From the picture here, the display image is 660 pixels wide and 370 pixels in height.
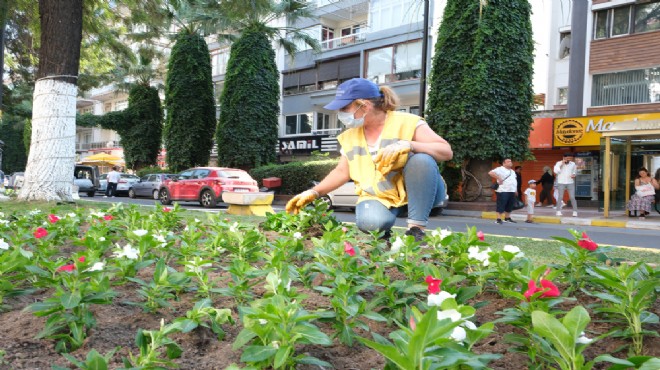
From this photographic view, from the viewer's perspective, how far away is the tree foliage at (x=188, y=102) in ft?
97.6

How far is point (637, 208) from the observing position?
14883 millimetres

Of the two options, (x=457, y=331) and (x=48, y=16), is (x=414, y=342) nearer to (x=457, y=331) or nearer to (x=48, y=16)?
(x=457, y=331)

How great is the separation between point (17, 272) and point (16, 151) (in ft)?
224

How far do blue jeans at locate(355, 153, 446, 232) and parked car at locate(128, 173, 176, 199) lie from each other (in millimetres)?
22390

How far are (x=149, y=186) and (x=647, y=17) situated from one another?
2317 centimetres

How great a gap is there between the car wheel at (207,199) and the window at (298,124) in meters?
15.9

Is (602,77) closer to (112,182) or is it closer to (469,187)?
(469,187)

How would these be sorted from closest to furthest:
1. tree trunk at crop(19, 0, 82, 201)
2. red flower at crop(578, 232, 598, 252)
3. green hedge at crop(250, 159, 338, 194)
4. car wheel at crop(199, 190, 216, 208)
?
red flower at crop(578, 232, 598, 252)
tree trunk at crop(19, 0, 82, 201)
car wheel at crop(199, 190, 216, 208)
green hedge at crop(250, 159, 338, 194)

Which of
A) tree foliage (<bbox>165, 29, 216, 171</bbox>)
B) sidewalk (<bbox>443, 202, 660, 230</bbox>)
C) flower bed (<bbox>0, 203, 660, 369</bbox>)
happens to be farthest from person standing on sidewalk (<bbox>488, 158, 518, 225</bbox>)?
tree foliage (<bbox>165, 29, 216, 171</bbox>)

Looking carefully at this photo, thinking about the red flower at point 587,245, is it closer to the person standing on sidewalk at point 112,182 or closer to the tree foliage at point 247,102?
the tree foliage at point 247,102

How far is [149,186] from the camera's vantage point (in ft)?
83.0

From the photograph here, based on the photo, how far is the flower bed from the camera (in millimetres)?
1157

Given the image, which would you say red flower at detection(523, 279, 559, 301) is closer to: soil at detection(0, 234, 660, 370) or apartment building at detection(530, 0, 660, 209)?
soil at detection(0, 234, 660, 370)

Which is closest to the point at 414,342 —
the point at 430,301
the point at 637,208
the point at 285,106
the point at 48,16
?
the point at 430,301
